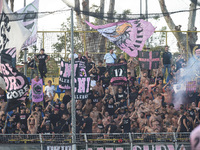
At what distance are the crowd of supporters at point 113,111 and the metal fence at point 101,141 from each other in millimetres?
652

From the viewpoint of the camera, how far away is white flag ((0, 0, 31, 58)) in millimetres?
13750

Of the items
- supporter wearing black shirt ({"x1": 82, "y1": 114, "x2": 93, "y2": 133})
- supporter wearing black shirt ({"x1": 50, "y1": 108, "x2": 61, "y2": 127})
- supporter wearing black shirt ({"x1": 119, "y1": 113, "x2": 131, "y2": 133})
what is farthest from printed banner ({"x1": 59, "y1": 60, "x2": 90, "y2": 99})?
supporter wearing black shirt ({"x1": 119, "y1": 113, "x2": 131, "y2": 133})

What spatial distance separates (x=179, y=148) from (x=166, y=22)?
12.8 m

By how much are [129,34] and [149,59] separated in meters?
1.51

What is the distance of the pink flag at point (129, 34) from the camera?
658 inches

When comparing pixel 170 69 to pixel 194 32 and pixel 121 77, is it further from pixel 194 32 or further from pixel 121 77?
pixel 194 32

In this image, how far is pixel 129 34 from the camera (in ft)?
54.9

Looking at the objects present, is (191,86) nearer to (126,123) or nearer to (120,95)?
(120,95)

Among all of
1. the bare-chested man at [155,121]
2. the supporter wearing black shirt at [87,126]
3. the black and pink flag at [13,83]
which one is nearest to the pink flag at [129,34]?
the bare-chested man at [155,121]

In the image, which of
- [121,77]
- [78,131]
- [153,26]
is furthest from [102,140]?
[153,26]

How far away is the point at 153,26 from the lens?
1731 centimetres

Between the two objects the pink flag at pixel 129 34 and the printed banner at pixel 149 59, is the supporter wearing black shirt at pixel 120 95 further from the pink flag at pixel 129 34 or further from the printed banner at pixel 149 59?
Result: the printed banner at pixel 149 59

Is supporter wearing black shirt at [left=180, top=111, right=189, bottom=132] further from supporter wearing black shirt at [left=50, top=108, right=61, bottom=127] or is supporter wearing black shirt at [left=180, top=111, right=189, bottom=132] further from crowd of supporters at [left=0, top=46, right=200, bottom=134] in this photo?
supporter wearing black shirt at [left=50, top=108, right=61, bottom=127]

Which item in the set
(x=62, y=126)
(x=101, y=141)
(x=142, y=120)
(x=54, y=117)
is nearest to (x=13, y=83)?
(x=54, y=117)
